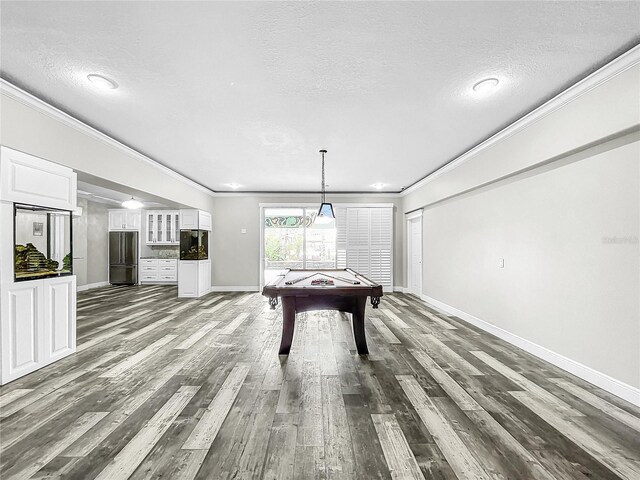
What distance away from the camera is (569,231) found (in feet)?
10.6

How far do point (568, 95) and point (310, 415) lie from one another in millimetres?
3497

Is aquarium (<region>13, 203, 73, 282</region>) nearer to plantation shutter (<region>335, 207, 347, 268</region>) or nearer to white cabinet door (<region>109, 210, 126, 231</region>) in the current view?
plantation shutter (<region>335, 207, 347, 268</region>)

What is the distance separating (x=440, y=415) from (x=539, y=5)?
269 centimetres

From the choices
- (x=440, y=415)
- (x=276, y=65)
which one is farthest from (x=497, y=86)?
(x=440, y=415)

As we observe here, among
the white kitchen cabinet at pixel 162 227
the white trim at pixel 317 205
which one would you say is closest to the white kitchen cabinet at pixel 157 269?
the white kitchen cabinet at pixel 162 227

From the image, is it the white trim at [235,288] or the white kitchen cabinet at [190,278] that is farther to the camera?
the white trim at [235,288]

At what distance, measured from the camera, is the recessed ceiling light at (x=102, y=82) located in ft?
8.92

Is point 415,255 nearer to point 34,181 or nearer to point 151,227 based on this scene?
point 34,181

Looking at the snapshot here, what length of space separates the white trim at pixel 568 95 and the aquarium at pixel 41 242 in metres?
5.12

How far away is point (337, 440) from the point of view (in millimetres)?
2025

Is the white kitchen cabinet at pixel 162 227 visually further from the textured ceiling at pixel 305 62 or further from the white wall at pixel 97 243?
the textured ceiling at pixel 305 62

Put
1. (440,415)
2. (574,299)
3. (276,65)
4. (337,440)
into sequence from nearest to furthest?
(337,440) < (440,415) < (276,65) < (574,299)

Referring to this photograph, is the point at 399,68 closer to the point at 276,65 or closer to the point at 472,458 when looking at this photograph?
the point at 276,65

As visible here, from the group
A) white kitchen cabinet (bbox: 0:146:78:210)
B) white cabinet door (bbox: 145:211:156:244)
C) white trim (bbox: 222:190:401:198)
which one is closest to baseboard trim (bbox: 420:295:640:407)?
white trim (bbox: 222:190:401:198)
